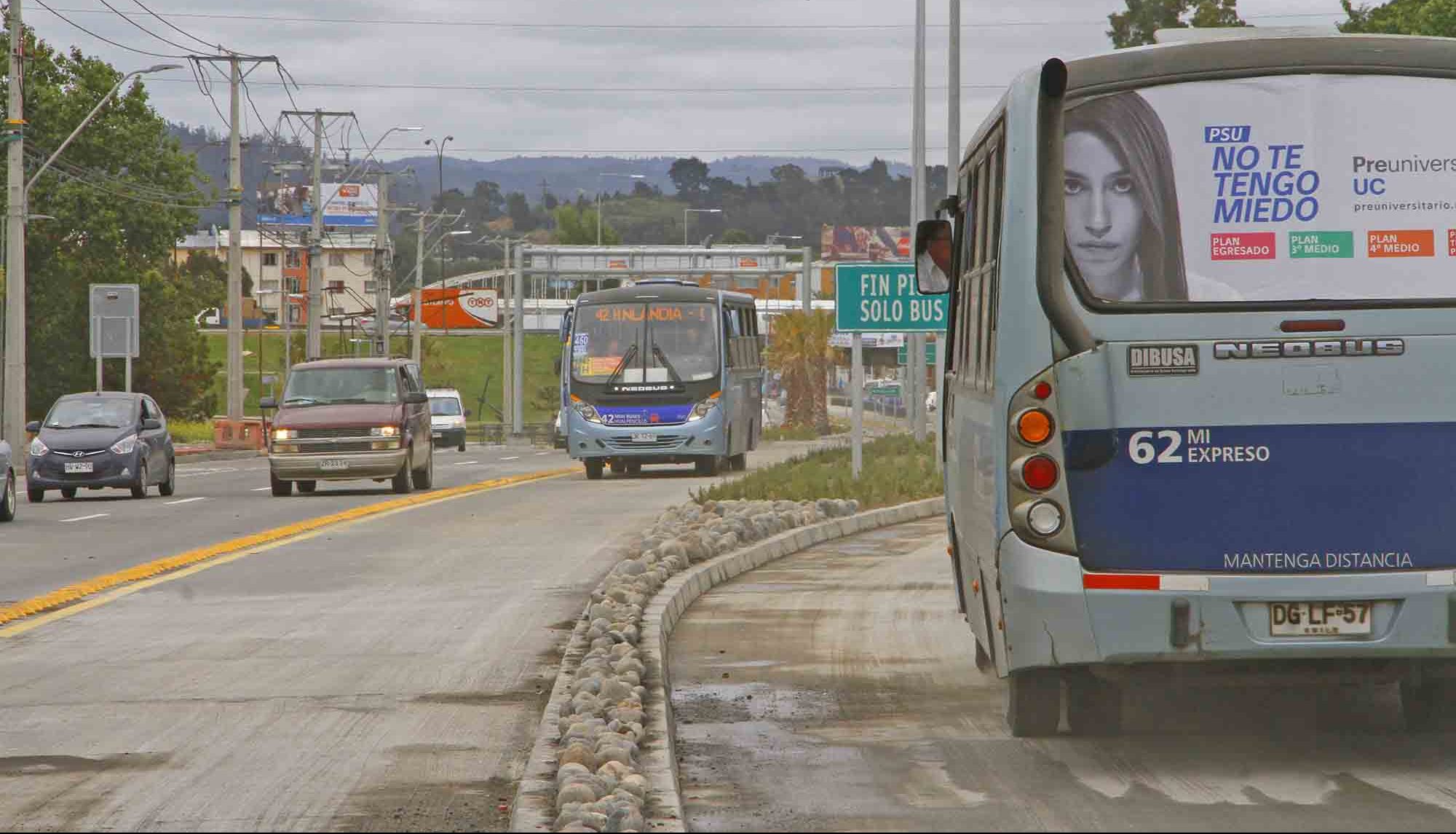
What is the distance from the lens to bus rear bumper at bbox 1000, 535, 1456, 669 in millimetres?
7969

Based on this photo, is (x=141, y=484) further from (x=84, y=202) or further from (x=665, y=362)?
(x=84, y=202)

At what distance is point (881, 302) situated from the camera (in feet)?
91.3

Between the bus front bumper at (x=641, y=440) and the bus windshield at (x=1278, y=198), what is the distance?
1200 inches

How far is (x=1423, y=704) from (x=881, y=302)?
18979 mm

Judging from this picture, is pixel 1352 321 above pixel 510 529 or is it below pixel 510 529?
above

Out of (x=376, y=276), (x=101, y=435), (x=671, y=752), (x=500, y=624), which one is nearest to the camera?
(x=671, y=752)

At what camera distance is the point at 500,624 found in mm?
14305

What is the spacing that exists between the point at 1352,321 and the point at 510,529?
54.0 feet

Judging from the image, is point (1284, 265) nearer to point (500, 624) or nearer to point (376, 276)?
point (500, 624)

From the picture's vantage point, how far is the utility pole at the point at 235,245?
190ft

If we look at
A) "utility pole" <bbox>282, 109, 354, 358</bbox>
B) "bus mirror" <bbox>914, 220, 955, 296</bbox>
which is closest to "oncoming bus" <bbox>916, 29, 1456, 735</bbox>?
"bus mirror" <bbox>914, 220, 955, 296</bbox>

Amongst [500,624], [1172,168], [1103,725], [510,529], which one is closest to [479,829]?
[1103,725]

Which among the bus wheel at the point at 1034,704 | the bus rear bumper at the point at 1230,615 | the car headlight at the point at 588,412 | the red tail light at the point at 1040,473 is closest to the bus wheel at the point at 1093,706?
the bus wheel at the point at 1034,704

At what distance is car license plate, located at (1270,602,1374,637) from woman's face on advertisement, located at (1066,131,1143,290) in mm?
1346
